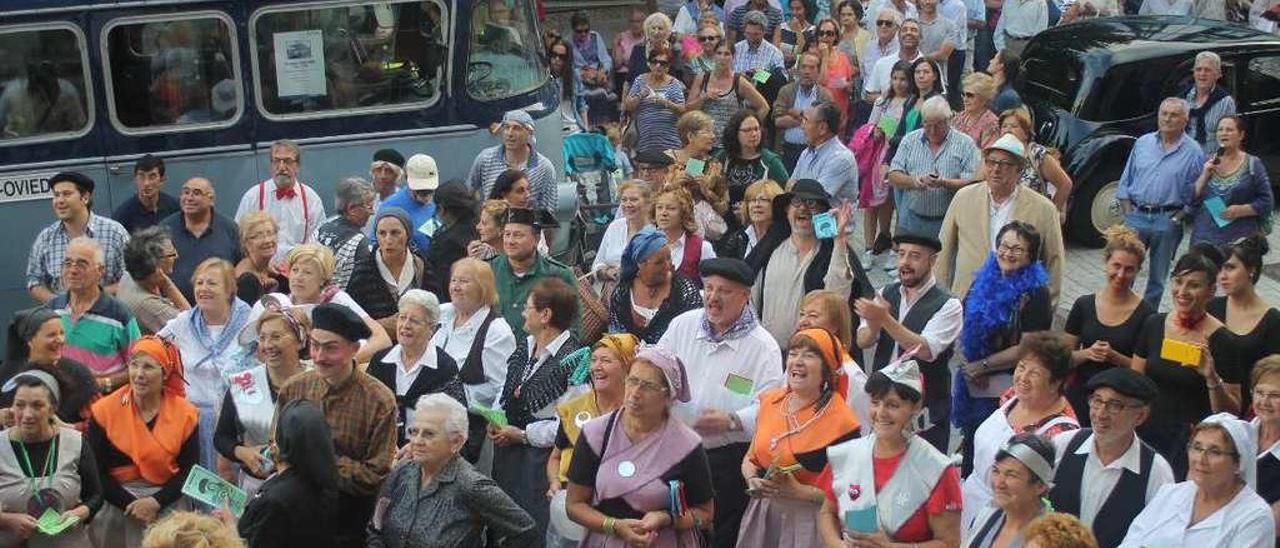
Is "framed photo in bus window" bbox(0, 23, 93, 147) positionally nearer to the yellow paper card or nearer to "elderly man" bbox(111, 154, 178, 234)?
"elderly man" bbox(111, 154, 178, 234)

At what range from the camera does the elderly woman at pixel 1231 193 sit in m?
11.5

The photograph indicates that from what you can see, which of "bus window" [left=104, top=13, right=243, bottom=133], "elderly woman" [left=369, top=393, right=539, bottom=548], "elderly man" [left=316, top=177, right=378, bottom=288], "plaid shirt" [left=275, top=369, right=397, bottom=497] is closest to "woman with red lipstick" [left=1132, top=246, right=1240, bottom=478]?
"elderly woman" [left=369, top=393, right=539, bottom=548]

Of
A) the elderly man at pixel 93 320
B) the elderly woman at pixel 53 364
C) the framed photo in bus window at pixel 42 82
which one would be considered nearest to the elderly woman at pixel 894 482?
the elderly woman at pixel 53 364

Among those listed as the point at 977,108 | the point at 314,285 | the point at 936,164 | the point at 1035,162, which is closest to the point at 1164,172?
the point at 1035,162

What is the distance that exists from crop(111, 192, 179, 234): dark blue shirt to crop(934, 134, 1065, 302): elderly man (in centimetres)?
493

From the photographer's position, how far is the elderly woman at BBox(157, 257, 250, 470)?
858cm

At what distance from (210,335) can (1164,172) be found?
6.41 metres

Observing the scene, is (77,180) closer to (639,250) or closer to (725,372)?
(639,250)

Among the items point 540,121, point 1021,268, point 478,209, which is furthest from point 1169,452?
point 540,121

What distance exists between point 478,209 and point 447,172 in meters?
2.00

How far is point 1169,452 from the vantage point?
8398 mm

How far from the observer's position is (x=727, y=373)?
8.12m

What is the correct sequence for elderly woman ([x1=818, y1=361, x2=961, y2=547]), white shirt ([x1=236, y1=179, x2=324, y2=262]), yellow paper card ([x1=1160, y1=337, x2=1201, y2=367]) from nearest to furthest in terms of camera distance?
elderly woman ([x1=818, y1=361, x2=961, y2=547]) < yellow paper card ([x1=1160, y1=337, x2=1201, y2=367]) < white shirt ([x1=236, y1=179, x2=324, y2=262])

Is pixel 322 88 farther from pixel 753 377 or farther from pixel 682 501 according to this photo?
pixel 682 501
